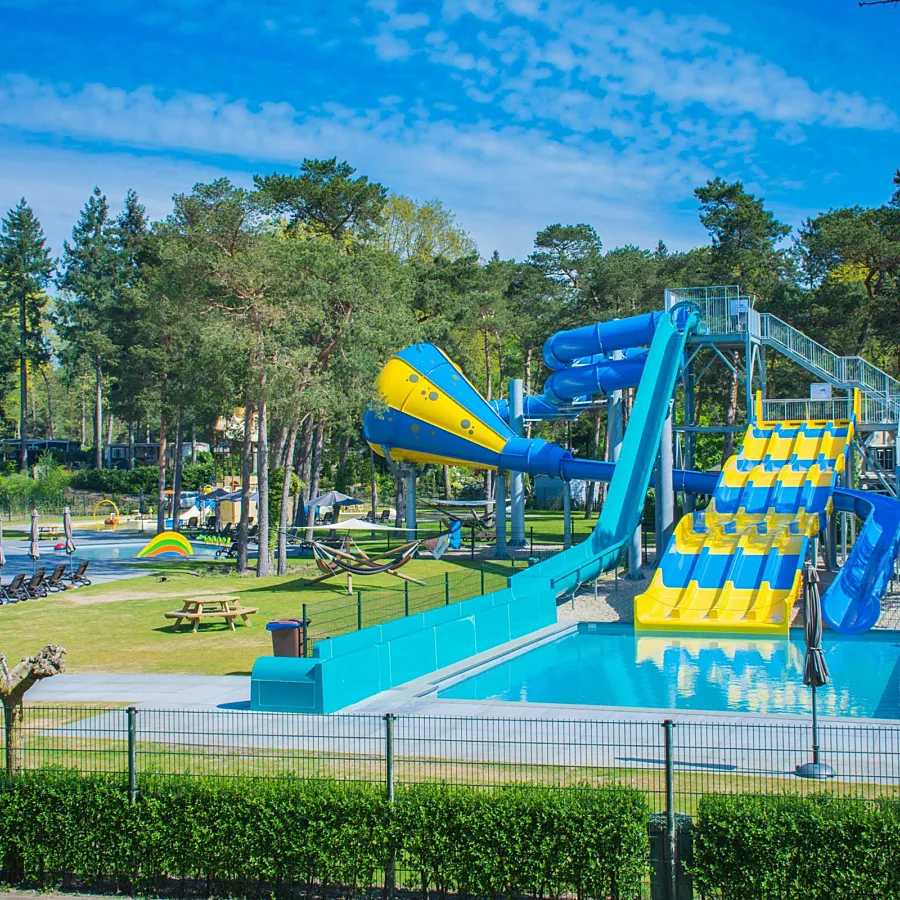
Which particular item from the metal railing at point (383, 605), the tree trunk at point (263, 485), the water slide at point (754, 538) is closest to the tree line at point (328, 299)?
the tree trunk at point (263, 485)

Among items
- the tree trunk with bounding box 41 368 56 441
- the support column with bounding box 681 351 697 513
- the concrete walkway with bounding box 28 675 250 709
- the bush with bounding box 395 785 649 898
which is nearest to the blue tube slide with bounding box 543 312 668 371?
the support column with bounding box 681 351 697 513

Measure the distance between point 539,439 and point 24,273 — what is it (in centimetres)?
5438

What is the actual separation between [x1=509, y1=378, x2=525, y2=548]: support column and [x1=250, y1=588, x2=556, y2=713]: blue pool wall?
1648 centimetres

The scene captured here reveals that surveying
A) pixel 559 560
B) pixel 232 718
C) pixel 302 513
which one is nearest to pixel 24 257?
pixel 302 513

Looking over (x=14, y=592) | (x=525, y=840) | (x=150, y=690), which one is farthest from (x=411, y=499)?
(x=525, y=840)

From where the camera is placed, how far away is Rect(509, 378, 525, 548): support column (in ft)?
133

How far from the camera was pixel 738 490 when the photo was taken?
1202 inches

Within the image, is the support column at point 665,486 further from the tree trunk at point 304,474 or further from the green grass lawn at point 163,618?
the tree trunk at point 304,474

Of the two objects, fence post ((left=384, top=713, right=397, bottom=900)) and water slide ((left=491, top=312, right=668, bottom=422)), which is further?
water slide ((left=491, top=312, right=668, bottom=422))

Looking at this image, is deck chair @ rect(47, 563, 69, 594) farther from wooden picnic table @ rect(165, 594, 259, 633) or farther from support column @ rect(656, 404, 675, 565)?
support column @ rect(656, 404, 675, 565)

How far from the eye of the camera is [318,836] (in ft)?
33.2

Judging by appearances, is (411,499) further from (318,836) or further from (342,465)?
(318,836)

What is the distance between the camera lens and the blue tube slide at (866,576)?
2403 cm

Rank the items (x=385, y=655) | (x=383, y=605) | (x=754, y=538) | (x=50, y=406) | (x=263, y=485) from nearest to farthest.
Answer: (x=385, y=655)
(x=383, y=605)
(x=754, y=538)
(x=263, y=485)
(x=50, y=406)
